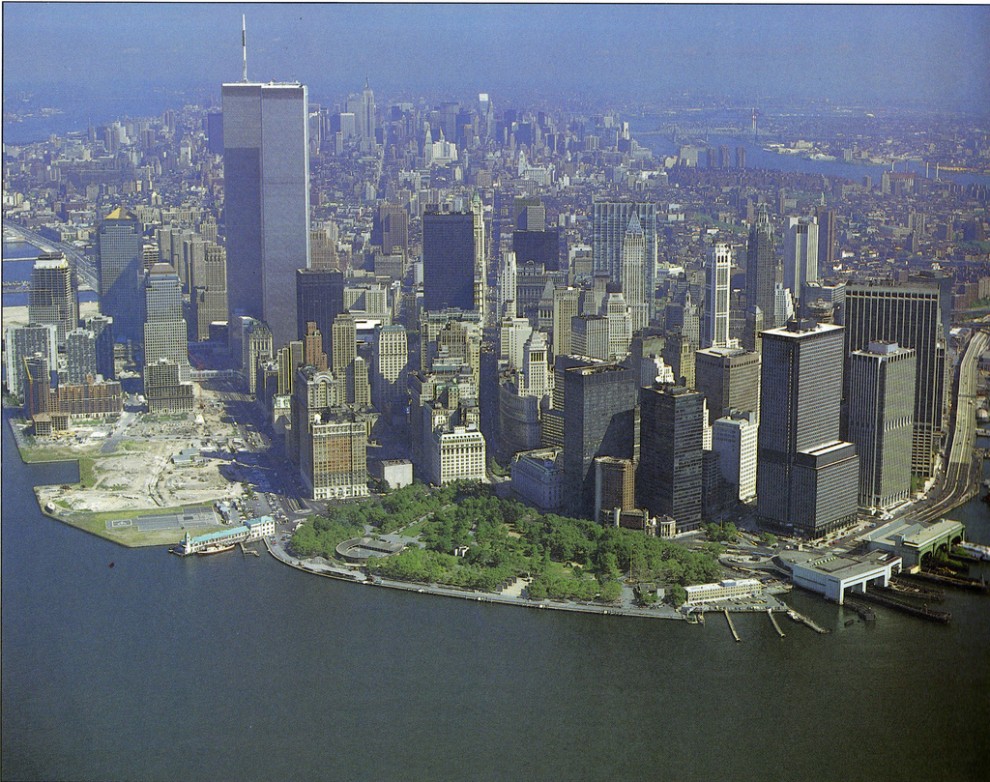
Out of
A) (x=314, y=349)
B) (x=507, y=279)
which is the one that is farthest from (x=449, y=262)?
(x=314, y=349)

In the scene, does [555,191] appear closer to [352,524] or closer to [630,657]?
[352,524]

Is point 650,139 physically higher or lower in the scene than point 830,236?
higher

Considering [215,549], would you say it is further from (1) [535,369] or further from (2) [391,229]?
(2) [391,229]

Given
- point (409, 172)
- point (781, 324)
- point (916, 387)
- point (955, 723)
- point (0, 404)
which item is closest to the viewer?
point (955, 723)

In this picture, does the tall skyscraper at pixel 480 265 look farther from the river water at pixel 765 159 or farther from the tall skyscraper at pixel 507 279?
the river water at pixel 765 159

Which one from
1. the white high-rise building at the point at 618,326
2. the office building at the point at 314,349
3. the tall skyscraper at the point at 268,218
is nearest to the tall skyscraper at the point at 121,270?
the tall skyscraper at the point at 268,218

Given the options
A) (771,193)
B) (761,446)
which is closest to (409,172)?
(771,193)

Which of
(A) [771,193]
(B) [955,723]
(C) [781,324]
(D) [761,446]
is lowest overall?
(B) [955,723]
